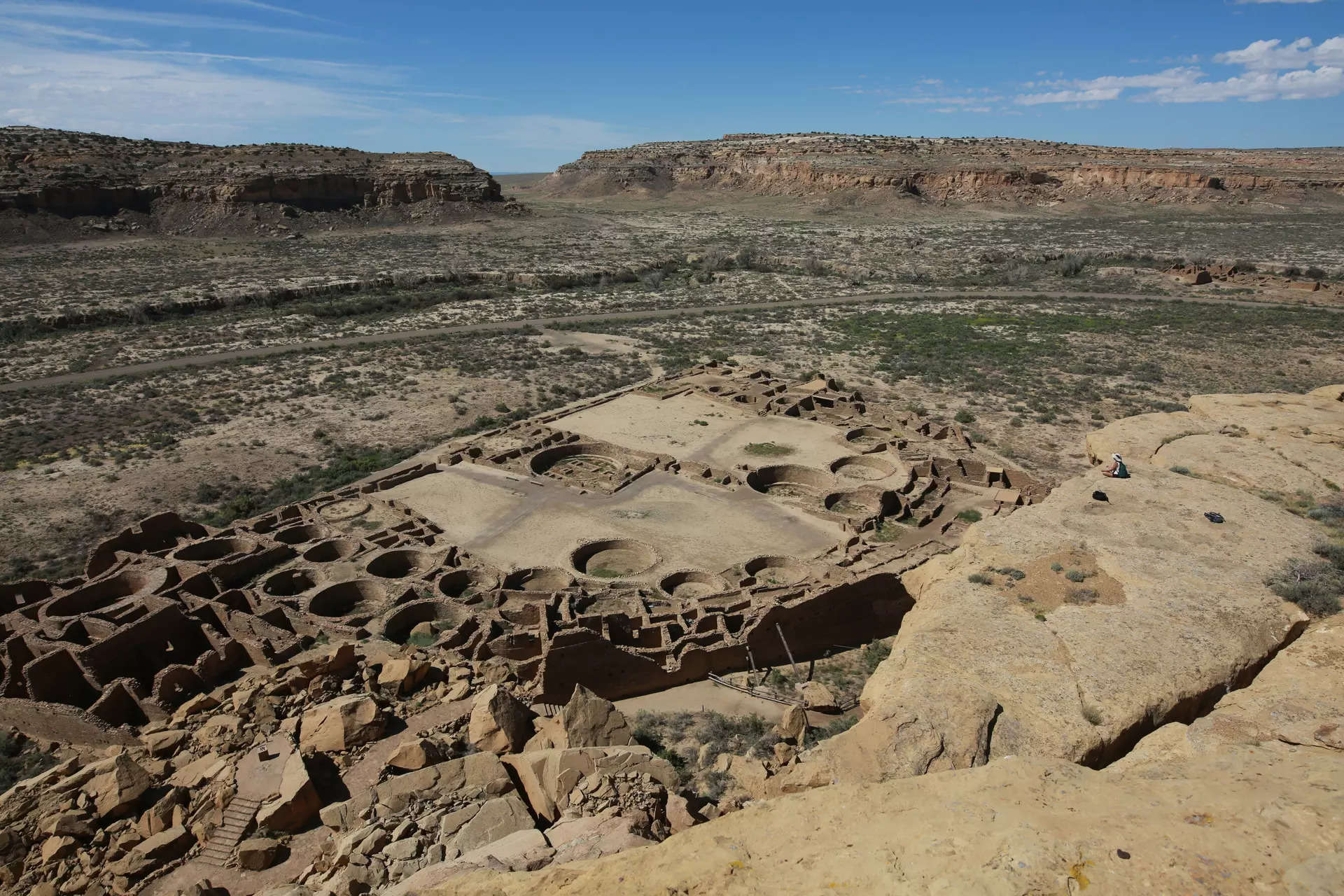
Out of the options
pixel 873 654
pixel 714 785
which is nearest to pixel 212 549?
pixel 714 785

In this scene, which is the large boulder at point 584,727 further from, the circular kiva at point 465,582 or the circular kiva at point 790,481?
the circular kiva at point 790,481

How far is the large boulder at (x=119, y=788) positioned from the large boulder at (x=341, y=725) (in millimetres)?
2378

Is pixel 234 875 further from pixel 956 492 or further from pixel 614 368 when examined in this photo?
pixel 614 368

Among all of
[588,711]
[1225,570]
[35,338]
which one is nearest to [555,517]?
[588,711]

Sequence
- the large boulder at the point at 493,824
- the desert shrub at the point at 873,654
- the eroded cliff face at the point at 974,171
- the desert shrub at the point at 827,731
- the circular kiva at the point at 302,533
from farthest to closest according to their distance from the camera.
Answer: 1. the eroded cliff face at the point at 974,171
2. the circular kiva at the point at 302,533
3. the desert shrub at the point at 873,654
4. the desert shrub at the point at 827,731
5. the large boulder at the point at 493,824

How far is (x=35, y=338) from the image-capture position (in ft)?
166

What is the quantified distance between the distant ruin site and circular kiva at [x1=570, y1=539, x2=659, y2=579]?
62mm

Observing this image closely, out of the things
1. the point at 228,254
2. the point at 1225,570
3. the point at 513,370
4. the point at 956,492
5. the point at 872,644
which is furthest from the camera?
the point at 228,254

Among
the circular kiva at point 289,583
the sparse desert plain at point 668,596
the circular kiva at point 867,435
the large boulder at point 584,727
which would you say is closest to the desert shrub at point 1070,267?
the sparse desert plain at point 668,596

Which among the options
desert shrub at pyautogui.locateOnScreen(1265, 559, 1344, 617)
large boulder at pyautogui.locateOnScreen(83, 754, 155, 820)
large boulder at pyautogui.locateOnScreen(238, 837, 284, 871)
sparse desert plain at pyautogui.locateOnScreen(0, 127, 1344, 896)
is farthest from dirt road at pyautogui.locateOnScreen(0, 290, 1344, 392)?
desert shrub at pyautogui.locateOnScreen(1265, 559, 1344, 617)

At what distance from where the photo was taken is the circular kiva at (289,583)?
875 inches

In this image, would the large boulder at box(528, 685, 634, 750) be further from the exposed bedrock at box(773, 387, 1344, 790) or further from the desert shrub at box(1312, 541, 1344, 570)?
the desert shrub at box(1312, 541, 1344, 570)

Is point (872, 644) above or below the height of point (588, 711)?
below

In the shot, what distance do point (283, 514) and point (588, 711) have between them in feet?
54.4
